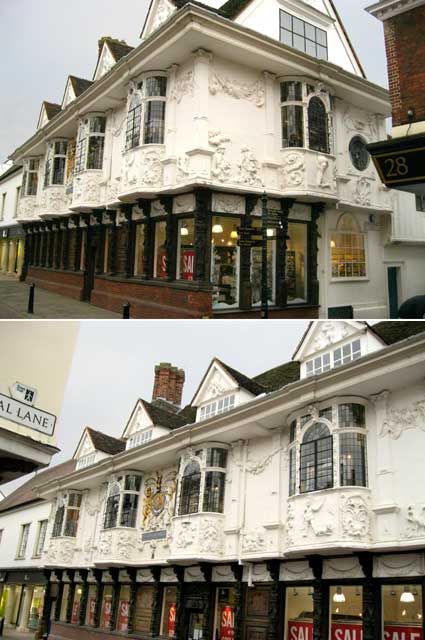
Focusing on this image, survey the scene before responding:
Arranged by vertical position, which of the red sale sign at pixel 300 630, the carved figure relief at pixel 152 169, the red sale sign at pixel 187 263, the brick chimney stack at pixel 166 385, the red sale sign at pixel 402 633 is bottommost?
the red sale sign at pixel 300 630

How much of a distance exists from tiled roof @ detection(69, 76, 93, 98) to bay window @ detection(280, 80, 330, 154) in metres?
10.3

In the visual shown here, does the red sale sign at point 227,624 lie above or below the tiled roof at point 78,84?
below

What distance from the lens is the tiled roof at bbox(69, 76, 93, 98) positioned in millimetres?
23359

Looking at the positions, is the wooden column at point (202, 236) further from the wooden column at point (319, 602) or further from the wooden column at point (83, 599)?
the wooden column at point (83, 599)

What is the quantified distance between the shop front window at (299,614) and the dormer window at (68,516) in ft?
33.9

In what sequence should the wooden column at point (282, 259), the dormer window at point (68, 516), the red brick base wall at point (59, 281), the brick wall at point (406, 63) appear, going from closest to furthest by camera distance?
the brick wall at point (406, 63) < the wooden column at point (282, 259) < the dormer window at point (68, 516) < the red brick base wall at point (59, 281)

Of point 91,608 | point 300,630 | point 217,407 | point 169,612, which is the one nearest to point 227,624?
point 300,630

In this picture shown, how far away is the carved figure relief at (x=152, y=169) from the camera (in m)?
15.7

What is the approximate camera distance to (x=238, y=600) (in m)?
13.2

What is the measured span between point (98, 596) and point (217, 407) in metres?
7.91

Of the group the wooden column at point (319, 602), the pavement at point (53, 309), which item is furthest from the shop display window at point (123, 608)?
the pavement at point (53, 309)

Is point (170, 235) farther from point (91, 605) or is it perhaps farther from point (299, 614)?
point (91, 605)

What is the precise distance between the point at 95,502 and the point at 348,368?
40.4ft

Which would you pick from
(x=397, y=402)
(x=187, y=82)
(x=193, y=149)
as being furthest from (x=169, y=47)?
(x=397, y=402)
